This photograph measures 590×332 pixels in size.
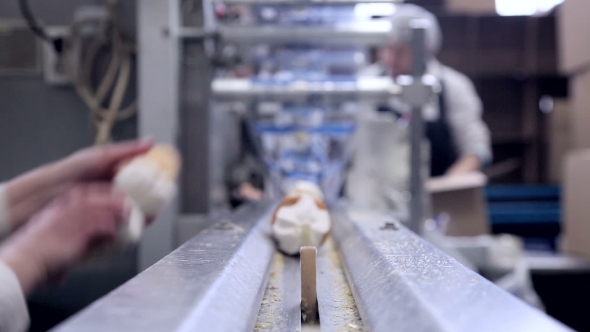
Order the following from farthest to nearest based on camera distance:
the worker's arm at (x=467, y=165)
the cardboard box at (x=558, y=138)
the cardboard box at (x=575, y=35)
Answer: the cardboard box at (x=558, y=138)
the worker's arm at (x=467, y=165)
the cardboard box at (x=575, y=35)

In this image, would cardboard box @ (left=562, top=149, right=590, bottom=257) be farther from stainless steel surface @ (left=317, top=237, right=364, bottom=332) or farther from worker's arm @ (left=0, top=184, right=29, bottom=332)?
worker's arm @ (left=0, top=184, right=29, bottom=332)

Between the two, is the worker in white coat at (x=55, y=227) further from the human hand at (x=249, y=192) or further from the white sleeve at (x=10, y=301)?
the human hand at (x=249, y=192)

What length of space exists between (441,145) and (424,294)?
7.41 ft

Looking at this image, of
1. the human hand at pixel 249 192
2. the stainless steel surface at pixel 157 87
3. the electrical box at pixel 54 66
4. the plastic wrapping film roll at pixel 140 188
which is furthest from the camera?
the human hand at pixel 249 192

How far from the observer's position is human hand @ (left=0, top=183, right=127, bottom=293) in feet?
1.59

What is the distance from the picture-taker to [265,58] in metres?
1.59

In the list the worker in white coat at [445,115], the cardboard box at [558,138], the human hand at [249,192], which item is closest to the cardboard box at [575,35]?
the worker in white coat at [445,115]

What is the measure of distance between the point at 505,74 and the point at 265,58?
3621 millimetres

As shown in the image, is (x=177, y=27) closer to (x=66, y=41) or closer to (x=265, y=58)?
(x=66, y=41)

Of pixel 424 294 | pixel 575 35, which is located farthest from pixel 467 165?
pixel 424 294

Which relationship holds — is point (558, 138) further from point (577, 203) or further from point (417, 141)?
point (417, 141)

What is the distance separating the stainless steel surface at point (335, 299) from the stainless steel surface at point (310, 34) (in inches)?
25.4

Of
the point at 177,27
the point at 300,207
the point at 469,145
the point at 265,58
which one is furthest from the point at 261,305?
the point at 469,145

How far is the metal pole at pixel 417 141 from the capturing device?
3.69 ft
